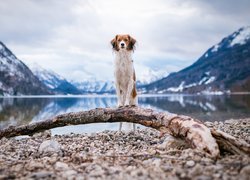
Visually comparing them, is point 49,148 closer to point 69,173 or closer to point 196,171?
point 69,173

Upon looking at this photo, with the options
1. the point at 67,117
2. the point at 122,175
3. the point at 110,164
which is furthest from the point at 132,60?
the point at 122,175

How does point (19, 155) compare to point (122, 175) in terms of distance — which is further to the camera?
point (19, 155)

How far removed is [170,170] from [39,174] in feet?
7.29

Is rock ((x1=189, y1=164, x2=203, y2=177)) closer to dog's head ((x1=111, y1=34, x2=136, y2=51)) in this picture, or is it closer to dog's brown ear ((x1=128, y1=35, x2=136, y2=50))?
dog's head ((x1=111, y1=34, x2=136, y2=51))

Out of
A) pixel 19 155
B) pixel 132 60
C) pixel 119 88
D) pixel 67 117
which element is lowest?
pixel 19 155

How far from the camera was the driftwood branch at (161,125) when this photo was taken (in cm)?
743

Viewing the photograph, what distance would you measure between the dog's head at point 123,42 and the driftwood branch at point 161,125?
3.36 metres

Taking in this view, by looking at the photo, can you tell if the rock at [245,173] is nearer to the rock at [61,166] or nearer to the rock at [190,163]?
the rock at [190,163]

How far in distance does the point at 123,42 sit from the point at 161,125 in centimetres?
516

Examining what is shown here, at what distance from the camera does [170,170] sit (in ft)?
19.4

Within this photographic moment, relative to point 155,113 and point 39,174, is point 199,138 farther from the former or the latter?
point 39,174

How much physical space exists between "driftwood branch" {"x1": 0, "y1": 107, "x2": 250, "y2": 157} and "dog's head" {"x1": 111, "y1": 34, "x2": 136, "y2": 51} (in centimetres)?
336

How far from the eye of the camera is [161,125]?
10086 millimetres

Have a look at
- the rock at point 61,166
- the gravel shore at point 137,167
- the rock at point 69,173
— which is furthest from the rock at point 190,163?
the rock at point 61,166
